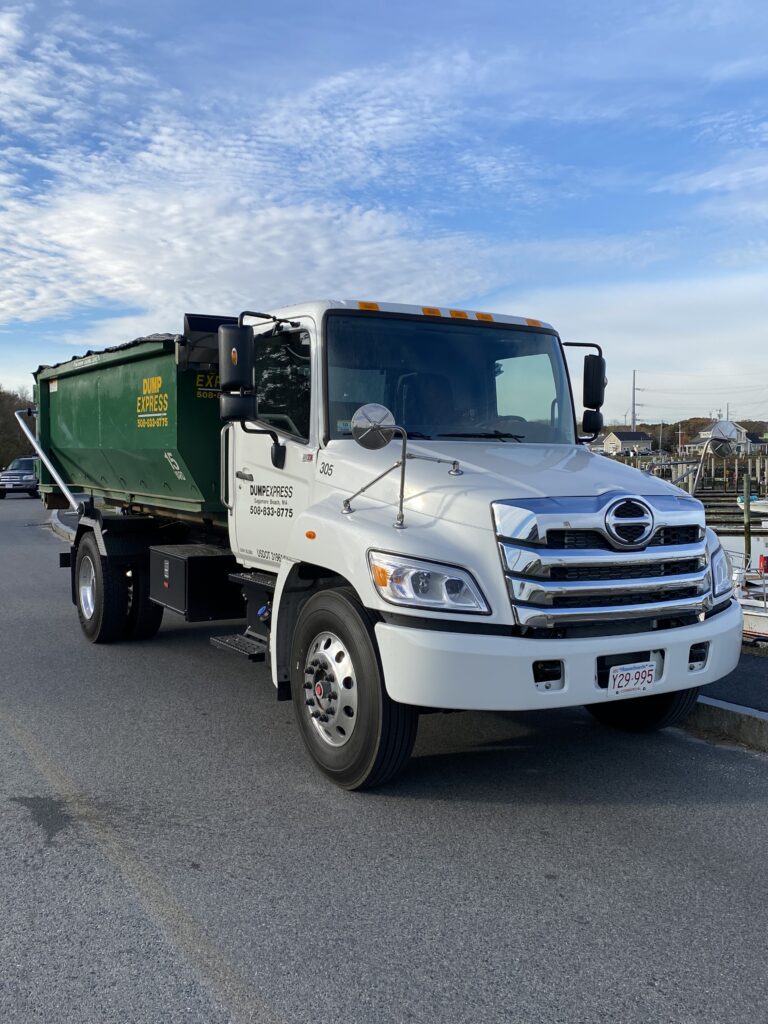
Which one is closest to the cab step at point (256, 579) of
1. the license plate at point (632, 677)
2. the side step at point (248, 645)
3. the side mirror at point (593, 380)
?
the side step at point (248, 645)

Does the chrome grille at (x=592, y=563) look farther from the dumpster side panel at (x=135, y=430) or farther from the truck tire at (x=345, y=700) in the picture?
the dumpster side panel at (x=135, y=430)

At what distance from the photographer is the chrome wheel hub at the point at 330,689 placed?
192 inches

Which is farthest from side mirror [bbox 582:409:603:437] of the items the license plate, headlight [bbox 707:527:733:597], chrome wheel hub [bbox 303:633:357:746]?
chrome wheel hub [bbox 303:633:357:746]

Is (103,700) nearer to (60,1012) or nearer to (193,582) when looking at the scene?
(193,582)

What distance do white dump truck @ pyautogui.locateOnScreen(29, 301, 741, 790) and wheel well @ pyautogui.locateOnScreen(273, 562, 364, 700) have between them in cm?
1

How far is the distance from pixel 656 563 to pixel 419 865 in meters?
1.89

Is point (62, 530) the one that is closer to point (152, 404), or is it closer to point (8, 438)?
point (152, 404)

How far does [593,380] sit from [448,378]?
49.7 inches

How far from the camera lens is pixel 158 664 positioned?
317 inches

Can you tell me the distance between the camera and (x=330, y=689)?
A: 197 inches

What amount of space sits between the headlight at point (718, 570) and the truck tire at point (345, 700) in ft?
5.94

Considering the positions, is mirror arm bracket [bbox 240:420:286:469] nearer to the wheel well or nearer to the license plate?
the wheel well

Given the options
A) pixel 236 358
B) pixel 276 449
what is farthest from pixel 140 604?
pixel 236 358

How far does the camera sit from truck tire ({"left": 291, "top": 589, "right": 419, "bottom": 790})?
465 centimetres
